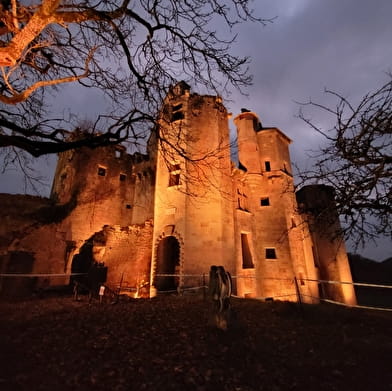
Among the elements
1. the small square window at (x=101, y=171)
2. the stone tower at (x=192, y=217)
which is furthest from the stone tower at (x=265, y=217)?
the small square window at (x=101, y=171)

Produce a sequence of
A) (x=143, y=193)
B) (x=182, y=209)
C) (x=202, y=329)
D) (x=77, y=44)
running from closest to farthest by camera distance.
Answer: (x=77, y=44)
(x=202, y=329)
(x=182, y=209)
(x=143, y=193)

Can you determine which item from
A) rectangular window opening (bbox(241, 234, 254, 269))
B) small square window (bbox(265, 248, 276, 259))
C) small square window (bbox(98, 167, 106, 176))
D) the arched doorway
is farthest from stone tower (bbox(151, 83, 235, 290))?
small square window (bbox(98, 167, 106, 176))

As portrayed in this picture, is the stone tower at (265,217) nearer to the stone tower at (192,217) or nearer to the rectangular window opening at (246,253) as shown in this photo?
the rectangular window opening at (246,253)

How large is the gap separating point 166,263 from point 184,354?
1123 centimetres

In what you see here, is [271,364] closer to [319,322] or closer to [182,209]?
[319,322]

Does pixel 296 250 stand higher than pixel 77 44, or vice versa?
pixel 77 44

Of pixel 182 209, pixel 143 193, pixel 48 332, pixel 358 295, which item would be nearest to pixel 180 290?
pixel 182 209

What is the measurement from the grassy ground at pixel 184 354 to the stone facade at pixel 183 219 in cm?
539

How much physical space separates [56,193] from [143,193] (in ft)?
24.8

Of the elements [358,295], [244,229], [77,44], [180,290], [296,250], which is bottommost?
[358,295]

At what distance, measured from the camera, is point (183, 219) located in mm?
14164

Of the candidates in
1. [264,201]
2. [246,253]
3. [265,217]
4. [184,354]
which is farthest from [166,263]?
[184,354]

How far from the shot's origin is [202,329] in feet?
19.6

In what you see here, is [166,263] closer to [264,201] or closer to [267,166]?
[264,201]
